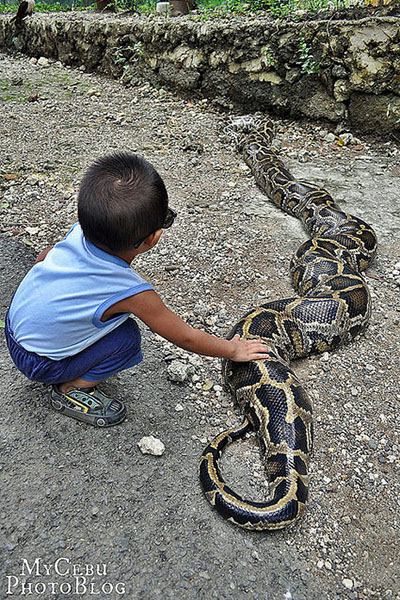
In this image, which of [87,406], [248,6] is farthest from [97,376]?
[248,6]

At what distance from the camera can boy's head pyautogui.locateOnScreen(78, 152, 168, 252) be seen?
2.40 meters

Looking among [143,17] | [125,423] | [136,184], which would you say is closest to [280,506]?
[125,423]

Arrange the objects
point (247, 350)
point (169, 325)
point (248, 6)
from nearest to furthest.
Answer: point (169, 325)
point (247, 350)
point (248, 6)

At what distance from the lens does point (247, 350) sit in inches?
132

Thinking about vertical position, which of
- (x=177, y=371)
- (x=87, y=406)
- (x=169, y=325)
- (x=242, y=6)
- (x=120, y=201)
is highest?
(x=242, y=6)

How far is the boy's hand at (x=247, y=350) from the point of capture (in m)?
3.18

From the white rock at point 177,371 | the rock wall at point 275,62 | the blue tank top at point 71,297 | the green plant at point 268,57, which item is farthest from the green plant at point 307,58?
the blue tank top at point 71,297

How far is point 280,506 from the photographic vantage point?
8.87ft

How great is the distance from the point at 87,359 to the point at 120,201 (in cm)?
101

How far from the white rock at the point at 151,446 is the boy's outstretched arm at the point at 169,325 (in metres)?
0.65

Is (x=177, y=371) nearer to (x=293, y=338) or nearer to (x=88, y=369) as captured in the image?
(x=88, y=369)

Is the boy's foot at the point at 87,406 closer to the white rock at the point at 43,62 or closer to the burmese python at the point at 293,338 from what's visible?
the burmese python at the point at 293,338

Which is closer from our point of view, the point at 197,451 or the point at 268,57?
the point at 197,451

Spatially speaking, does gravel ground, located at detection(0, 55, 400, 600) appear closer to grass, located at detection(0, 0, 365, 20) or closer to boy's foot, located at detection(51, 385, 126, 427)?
boy's foot, located at detection(51, 385, 126, 427)
